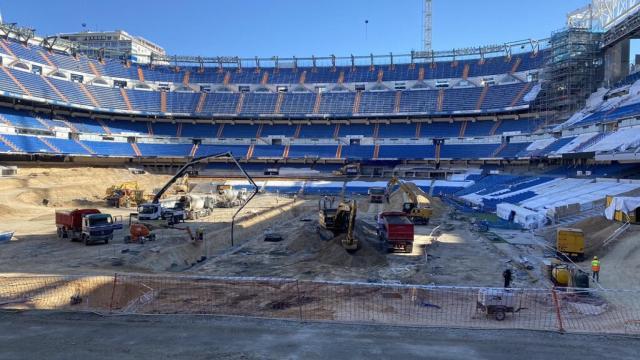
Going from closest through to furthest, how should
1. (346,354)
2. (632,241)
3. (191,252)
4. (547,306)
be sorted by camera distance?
(346,354)
(547,306)
(632,241)
(191,252)

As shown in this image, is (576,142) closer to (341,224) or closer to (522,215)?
(522,215)

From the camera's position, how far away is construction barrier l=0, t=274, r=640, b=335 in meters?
13.1

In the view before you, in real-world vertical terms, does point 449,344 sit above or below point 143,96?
below

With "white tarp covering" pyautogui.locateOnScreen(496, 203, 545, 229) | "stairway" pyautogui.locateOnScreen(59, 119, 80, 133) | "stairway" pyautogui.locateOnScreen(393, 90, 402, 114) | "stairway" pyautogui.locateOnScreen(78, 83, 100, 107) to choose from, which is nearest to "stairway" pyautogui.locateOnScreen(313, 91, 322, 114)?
"stairway" pyautogui.locateOnScreen(393, 90, 402, 114)

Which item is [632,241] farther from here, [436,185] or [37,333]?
[436,185]

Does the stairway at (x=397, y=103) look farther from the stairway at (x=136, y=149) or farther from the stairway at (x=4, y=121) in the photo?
the stairway at (x=4, y=121)

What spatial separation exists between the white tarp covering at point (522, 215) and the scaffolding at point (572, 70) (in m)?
29.6

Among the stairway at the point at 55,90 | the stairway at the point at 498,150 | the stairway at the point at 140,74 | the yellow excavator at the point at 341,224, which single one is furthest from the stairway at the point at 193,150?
the yellow excavator at the point at 341,224

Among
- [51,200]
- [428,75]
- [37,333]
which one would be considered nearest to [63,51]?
[51,200]

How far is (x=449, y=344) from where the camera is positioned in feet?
34.3

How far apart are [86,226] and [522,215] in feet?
103

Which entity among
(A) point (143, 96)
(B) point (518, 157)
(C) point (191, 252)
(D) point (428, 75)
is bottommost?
(C) point (191, 252)

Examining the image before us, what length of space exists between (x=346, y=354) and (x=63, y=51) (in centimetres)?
8251

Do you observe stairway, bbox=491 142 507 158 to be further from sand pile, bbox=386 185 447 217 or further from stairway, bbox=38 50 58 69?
stairway, bbox=38 50 58 69
